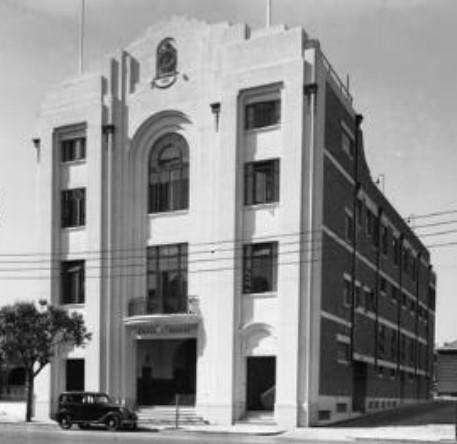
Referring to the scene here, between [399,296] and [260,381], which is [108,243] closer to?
[260,381]

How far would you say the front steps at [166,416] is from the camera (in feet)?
137

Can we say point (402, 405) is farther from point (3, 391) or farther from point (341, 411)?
point (3, 391)

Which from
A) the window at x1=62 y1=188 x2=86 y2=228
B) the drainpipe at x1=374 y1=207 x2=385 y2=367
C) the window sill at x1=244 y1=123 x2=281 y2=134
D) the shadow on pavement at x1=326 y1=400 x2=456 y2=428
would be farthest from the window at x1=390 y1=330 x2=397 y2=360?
the window at x1=62 y1=188 x2=86 y2=228

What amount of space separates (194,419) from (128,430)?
16.4ft

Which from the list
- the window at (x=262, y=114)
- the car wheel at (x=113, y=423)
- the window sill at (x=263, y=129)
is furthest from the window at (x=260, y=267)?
the car wheel at (x=113, y=423)

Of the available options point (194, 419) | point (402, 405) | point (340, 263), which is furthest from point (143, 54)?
point (402, 405)

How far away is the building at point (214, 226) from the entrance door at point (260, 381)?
67 millimetres

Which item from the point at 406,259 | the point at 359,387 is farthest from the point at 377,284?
the point at 406,259

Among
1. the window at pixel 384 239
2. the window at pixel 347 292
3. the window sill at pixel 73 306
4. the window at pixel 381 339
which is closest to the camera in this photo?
the window at pixel 347 292

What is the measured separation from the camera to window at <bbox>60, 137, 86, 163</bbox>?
48.3 m

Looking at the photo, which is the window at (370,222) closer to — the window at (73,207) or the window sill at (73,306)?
the window at (73,207)

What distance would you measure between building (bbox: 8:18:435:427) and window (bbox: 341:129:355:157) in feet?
0.77

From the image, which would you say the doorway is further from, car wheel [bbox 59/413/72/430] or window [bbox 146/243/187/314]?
car wheel [bbox 59/413/72/430]

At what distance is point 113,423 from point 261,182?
43.4 ft
